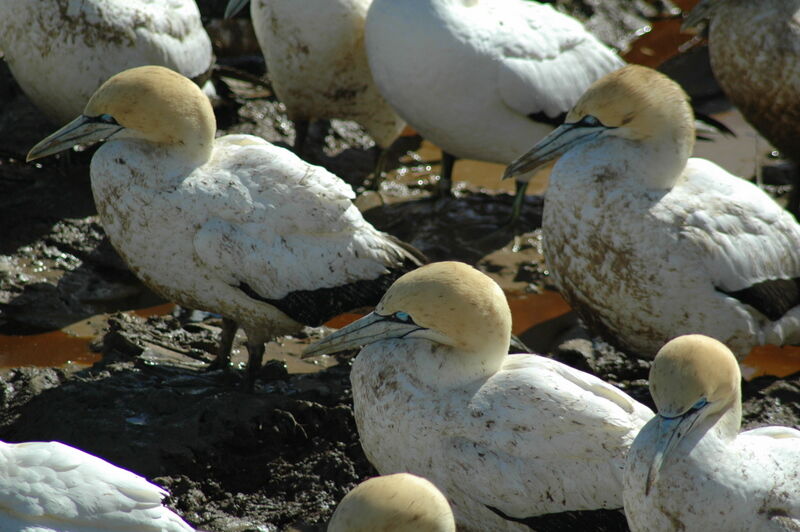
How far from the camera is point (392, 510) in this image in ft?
10.9

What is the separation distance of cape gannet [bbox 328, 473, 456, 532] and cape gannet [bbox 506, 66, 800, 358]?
7.64ft

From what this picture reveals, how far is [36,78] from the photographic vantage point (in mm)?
7281

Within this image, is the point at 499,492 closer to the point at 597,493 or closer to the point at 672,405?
the point at 597,493

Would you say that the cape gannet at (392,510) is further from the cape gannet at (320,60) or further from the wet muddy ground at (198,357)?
the cape gannet at (320,60)

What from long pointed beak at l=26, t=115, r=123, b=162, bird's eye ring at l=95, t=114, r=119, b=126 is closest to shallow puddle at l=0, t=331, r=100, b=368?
long pointed beak at l=26, t=115, r=123, b=162

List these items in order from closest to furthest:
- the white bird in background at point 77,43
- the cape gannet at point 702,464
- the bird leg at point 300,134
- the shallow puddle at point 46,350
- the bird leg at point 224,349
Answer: the cape gannet at point 702,464, the bird leg at point 224,349, the shallow puddle at point 46,350, the white bird in background at point 77,43, the bird leg at point 300,134

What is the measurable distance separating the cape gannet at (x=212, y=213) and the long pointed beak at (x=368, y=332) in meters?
0.72

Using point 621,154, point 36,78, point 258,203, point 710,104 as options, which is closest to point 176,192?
point 258,203

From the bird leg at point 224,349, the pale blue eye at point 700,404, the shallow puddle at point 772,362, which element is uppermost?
the pale blue eye at point 700,404

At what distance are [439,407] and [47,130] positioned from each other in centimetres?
448

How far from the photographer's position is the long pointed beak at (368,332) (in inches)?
177

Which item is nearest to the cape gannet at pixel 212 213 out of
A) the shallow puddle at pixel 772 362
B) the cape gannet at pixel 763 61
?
the shallow puddle at pixel 772 362

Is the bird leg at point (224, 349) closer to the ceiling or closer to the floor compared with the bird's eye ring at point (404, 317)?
closer to the floor

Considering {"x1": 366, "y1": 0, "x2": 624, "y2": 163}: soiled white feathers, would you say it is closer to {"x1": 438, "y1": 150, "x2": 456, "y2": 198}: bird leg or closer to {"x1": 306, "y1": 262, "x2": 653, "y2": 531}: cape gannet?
{"x1": 438, "y1": 150, "x2": 456, "y2": 198}: bird leg
